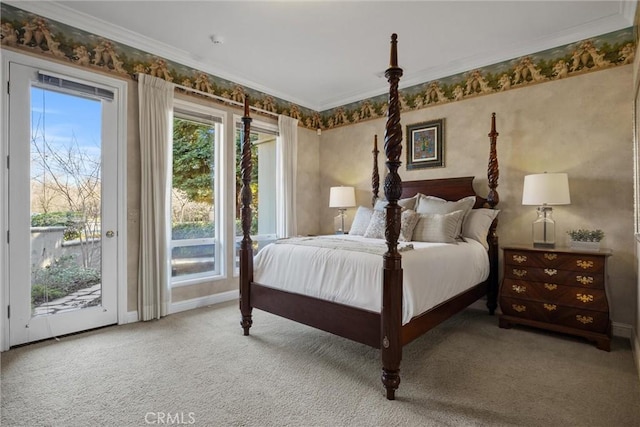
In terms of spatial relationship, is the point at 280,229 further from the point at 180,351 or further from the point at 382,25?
the point at 382,25

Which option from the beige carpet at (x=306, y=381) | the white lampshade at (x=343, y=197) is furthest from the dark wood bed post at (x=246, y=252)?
the white lampshade at (x=343, y=197)

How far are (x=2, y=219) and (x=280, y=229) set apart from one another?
2.95 metres

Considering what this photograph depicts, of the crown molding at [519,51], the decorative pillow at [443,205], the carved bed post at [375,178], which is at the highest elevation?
the crown molding at [519,51]

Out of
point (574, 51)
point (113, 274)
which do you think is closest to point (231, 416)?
point (113, 274)

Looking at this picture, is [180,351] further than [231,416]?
Yes

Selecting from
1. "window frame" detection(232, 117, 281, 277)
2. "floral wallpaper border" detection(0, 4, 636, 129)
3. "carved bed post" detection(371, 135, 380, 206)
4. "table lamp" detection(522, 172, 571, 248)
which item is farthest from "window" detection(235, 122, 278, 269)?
"table lamp" detection(522, 172, 571, 248)

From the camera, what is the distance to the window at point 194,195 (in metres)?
3.78

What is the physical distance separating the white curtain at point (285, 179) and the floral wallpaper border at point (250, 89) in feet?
1.47

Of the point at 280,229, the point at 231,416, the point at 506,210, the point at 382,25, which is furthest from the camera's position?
the point at 280,229

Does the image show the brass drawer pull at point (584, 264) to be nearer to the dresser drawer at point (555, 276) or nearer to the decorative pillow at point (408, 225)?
the dresser drawer at point (555, 276)

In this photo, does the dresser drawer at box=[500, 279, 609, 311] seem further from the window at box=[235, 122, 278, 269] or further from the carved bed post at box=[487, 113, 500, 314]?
the window at box=[235, 122, 278, 269]

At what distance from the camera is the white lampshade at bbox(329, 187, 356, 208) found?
471 centimetres

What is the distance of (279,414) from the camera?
71.6 inches

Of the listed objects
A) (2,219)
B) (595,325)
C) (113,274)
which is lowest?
(595,325)
